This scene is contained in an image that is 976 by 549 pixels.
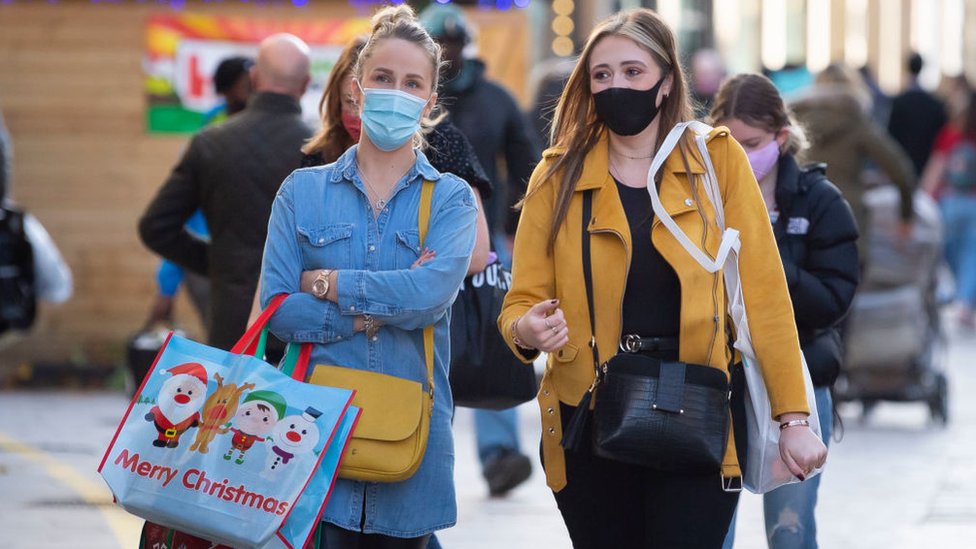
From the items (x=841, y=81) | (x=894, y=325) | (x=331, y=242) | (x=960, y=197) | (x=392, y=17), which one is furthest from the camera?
(x=960, y=197)

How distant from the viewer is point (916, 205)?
11.0 meters

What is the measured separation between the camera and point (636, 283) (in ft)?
14.5

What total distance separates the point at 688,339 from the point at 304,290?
0.94 m

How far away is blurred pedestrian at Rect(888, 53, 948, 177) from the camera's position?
19.3m

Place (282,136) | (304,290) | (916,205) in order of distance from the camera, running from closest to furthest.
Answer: (304,290)
(282,136)
(916,205)

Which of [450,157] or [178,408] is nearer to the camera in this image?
[178,408]

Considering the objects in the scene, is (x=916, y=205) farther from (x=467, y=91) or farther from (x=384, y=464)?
(x=384, y=464)

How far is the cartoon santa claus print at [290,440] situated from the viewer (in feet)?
14.4

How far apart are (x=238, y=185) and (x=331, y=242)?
5.59ft

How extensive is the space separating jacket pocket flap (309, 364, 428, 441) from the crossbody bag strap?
1.19 ft

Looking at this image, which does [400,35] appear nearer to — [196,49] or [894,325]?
[894,325]

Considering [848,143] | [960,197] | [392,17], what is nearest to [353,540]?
[392,17]

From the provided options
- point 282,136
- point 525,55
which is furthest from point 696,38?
point 282,136

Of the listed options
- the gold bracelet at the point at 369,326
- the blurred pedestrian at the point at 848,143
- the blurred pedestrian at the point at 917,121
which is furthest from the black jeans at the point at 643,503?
the blurred pedestrian at the point at 917,121
